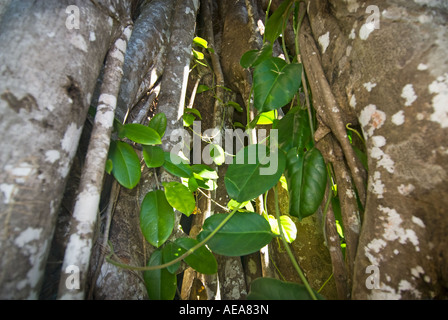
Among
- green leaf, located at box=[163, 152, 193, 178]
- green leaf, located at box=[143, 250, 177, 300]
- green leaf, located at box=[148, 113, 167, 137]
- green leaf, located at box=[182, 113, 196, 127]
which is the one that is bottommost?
green leaf, located at box=[143, 250, 177, 300]

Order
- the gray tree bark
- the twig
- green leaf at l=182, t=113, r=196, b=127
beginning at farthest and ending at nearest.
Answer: green leaf at l=182, t=113, r=196, b=127 → the twig → the gray tree bark

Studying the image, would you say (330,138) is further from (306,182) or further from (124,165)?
(124,165)

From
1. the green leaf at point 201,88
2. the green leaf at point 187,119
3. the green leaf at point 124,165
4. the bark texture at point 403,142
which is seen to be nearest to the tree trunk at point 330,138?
the bark texture at point 403,142

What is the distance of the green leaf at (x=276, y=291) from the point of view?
634 mm

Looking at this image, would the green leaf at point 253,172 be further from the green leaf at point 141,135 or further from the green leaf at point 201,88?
the green leaf at point 201,88

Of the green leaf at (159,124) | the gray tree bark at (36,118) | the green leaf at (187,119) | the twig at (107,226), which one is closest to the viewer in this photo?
the gray tree bark at (36,118)

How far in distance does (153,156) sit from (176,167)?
0.09m

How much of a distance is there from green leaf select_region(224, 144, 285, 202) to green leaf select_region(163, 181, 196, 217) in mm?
162

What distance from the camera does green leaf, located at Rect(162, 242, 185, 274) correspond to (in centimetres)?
75

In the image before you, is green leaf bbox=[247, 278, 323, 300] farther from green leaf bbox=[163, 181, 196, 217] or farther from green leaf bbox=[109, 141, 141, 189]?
green leaf bbox=[109, 141, 141, 189]

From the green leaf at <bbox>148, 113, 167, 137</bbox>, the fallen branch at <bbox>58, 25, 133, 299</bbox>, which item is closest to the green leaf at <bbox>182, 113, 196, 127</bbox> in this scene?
the green leaf at <bbox>148, 113, 167, 137</bbox>

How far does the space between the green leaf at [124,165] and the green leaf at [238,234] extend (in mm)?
271

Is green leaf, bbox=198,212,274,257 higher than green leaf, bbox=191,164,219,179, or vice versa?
green leaf, bbox=191,164,219,179
